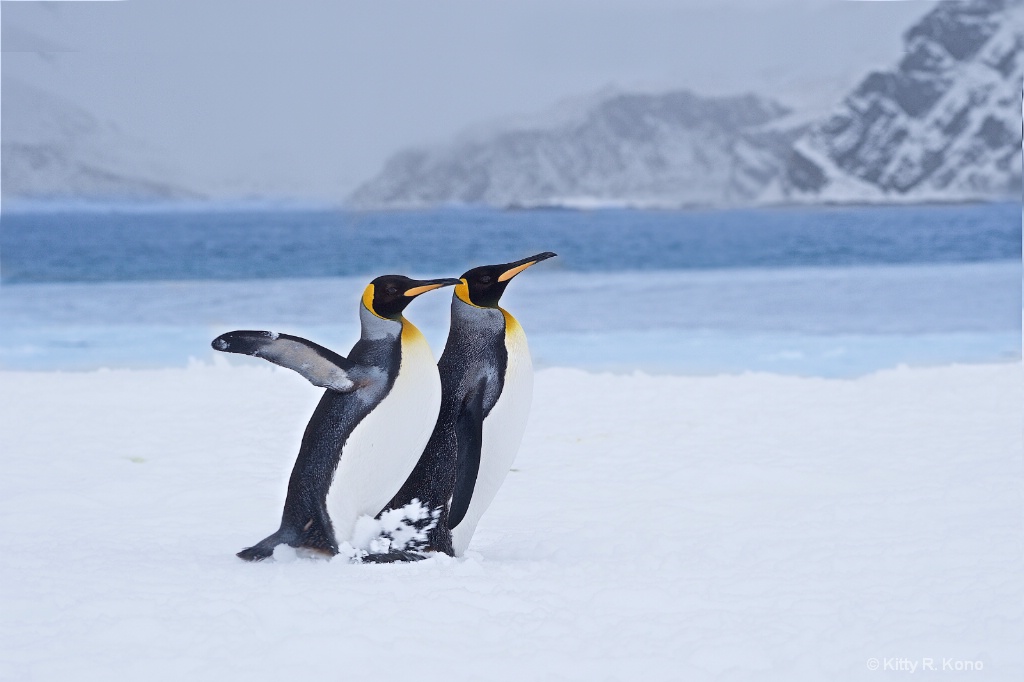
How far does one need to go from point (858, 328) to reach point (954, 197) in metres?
40.4

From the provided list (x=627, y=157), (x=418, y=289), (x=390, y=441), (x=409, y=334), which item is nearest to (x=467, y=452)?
(x=390, y=441)

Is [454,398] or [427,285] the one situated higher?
[427,285]

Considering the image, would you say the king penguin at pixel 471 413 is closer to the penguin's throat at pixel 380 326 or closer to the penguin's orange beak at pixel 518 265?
the penguin's orange beak at pixel 518 265

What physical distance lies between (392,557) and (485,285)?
0.69m

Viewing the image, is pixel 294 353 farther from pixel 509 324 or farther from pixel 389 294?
pixel 509 324

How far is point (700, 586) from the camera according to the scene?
8.48ft

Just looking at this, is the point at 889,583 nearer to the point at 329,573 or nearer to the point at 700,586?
the point at 700,586

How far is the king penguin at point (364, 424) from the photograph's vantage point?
2.62 m

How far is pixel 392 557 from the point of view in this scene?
8.87 ft

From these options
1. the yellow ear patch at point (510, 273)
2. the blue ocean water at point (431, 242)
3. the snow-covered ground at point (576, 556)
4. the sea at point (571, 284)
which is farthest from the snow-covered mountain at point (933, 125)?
the yellow ear patch at point (510, 273)

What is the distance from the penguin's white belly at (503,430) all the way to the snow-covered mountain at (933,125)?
1841 inches

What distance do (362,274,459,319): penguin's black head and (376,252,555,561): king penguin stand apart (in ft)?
0.61

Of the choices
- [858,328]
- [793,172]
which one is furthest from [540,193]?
[858,328]

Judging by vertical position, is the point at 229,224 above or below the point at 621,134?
below
